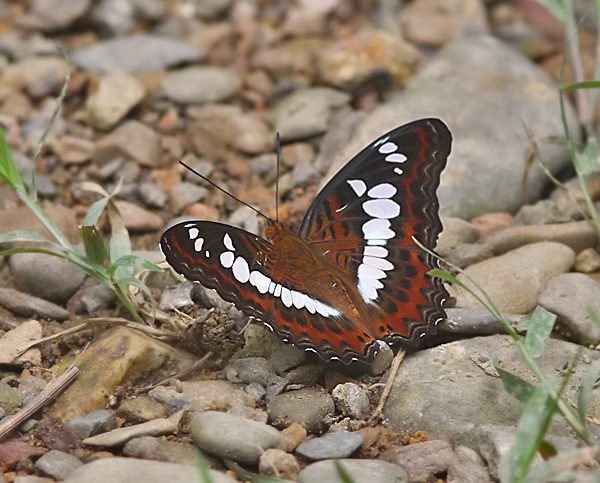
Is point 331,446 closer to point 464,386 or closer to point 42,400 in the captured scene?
point 464,386

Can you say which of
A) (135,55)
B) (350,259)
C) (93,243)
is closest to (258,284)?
(350,259)

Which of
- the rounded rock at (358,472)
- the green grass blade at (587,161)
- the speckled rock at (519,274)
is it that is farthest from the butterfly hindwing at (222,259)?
the green grass blade at (587,161)

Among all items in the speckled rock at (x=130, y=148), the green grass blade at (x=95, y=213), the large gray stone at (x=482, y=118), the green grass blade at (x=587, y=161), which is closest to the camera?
the green grass blade at (x=95, y=213)

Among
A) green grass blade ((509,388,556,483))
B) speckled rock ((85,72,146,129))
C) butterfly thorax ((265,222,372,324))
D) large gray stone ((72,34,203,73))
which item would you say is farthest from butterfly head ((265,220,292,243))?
large gray stone ((72,34,203,73))

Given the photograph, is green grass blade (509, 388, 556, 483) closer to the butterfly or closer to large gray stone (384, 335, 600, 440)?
large gray stone (384, 335, 600, 440)

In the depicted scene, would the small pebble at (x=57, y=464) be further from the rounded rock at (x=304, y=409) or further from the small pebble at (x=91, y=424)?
the rounded rock at (x=304, y=409)
